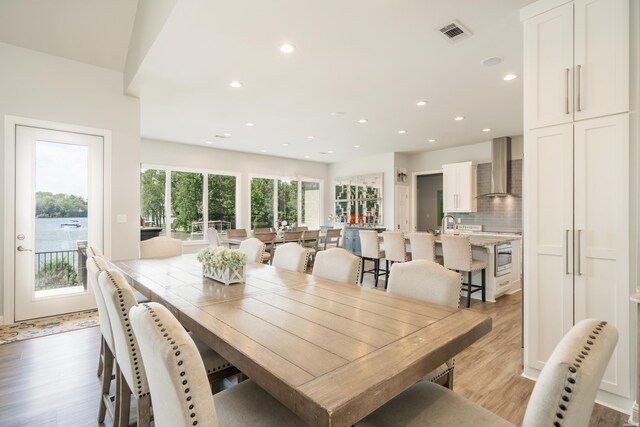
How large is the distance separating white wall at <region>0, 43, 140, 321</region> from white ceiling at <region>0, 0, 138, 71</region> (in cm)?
13

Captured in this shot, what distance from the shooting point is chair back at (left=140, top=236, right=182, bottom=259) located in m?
3.57

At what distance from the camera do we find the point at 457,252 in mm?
4133

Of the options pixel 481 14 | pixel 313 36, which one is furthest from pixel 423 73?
pixel 313 36

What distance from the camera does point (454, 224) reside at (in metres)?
7.53

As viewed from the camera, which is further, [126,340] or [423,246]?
[423,246]

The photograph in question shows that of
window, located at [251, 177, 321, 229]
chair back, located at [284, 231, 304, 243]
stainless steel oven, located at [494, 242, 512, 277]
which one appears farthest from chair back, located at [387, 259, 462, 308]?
window, located at [251, 177, 321, 229]

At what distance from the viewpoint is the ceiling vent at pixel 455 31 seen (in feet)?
8.64

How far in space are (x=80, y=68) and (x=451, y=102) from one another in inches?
190

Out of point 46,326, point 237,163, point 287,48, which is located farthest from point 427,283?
point 237,163

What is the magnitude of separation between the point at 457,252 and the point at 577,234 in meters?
2.01

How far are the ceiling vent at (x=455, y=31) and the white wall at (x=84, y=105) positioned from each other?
3899 mm

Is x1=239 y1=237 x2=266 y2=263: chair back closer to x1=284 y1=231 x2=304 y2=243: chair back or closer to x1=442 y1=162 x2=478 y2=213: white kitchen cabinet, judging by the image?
x1=284 y1=231 x2=304 y2=243: chair back

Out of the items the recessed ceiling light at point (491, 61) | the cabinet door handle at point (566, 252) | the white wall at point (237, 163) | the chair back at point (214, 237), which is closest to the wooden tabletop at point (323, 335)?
the cabinet door handle at point (566, 252)

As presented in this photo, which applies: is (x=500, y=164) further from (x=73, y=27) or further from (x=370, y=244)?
(x=73, y=27)
